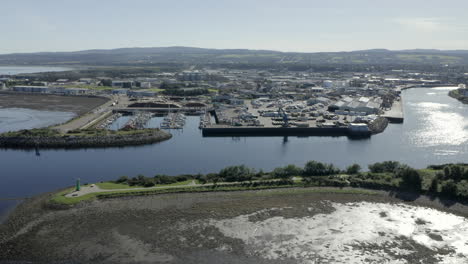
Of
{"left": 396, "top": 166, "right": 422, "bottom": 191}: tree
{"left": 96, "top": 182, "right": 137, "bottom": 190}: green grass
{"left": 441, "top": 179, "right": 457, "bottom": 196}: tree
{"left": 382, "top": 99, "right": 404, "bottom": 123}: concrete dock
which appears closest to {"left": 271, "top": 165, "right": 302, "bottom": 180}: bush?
{"left": 396, "top": 166, "right": 422, "bottom": 191}: tree

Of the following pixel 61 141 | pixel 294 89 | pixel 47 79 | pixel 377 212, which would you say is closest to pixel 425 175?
pixel 377 212

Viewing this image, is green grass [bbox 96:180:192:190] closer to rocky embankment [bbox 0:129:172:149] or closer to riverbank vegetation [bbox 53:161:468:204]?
riverbank vegetation [bbox 53:161:468:204]

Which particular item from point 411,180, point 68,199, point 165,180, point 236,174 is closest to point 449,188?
point 411,180

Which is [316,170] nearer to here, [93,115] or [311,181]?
[311,181]

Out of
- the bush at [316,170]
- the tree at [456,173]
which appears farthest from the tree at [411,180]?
the bush at [316,170]

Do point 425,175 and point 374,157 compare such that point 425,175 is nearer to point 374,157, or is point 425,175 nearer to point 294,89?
point 374,157

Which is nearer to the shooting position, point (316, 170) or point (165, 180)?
point (165, 180)

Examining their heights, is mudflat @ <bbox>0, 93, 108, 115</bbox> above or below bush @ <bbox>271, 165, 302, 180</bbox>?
above
